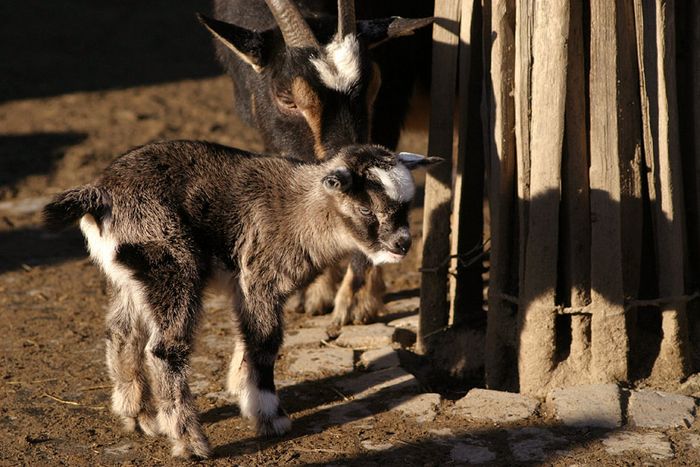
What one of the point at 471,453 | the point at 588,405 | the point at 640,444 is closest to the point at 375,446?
the point at 471,453

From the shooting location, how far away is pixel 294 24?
679cm

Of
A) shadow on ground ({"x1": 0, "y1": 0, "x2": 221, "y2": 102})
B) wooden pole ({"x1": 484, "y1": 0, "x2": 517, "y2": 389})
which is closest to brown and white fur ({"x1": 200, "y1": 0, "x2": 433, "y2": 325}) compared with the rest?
wooden pole ({"x1": 484, "y1": 0, "x2": 517, "y2": 389})

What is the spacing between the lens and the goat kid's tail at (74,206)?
5.23 m

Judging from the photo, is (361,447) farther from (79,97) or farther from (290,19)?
(79,97)

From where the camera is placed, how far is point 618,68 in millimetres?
5617

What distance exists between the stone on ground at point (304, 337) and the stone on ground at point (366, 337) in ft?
0.44

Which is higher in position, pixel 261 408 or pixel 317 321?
→ pixel 317 321

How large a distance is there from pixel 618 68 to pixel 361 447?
7.72 ft

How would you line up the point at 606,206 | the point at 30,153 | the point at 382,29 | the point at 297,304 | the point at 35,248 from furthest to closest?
the point at 30,153, the point at 35,248, the point at 297,304, the point at 382,29, the point at 606,206

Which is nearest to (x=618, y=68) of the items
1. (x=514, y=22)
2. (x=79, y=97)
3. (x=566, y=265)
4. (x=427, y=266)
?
(x=514, y=22)

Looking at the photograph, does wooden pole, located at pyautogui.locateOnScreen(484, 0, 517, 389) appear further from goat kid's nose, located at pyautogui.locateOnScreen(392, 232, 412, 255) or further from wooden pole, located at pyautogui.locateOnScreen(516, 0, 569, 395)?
goat kid's nose, located at pyautogui.locateOnScreen(392, 232, 412, 255)

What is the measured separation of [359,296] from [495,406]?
75.2 inches

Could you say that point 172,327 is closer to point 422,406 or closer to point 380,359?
point 422,406

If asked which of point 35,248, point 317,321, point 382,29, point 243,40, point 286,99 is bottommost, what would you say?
point 317,321
